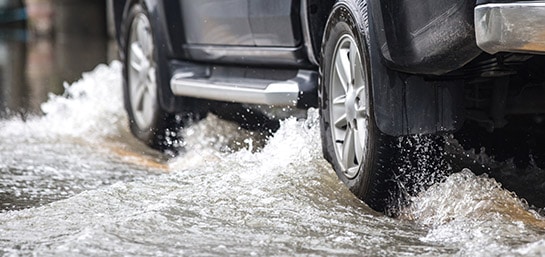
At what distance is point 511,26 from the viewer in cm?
350

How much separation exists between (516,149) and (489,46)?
4.71 feet

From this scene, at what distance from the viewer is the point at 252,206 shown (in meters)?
4.27

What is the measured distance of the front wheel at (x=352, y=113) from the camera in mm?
4219

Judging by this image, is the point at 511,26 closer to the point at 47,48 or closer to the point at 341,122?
the point at 341,122

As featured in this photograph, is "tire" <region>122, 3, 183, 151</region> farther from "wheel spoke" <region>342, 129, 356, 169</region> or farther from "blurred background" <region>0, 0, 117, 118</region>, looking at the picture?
"wheel spoke" <region>342, 129, 356, 169</region>

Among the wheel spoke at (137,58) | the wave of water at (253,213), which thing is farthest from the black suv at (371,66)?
the wheel spoke at (137,58)

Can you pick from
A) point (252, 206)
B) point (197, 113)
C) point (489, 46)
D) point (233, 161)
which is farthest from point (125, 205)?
point (197, 113)

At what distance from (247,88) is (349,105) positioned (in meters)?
1.02

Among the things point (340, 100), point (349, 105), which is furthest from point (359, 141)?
point (340, 100)

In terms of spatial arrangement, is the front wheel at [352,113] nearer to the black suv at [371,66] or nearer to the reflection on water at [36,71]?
the black suv at [371,66]

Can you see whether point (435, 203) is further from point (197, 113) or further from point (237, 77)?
point (197, 113)

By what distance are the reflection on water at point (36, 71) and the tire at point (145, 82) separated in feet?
5.26

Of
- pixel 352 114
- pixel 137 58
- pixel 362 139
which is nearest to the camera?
pixel 362 139

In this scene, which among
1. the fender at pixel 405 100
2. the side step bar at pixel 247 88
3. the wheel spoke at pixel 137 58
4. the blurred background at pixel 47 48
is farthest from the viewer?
the blurred background at pixel 47 48
